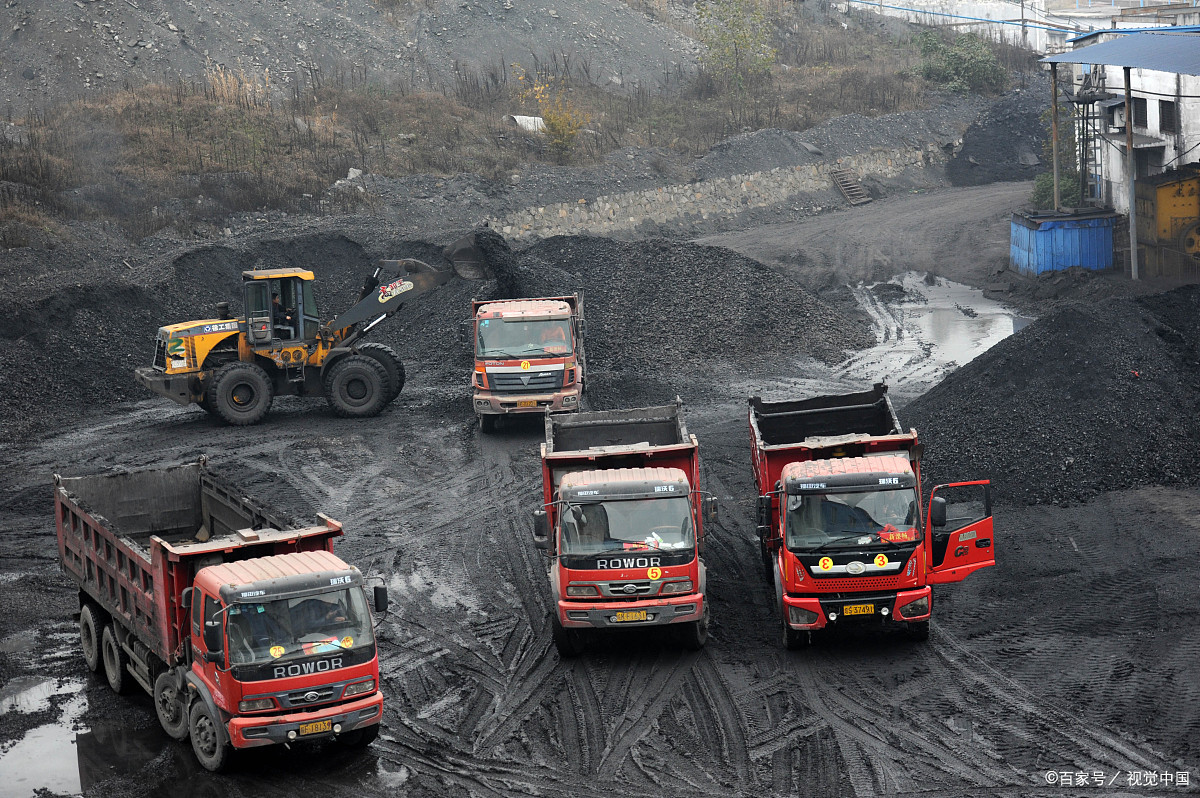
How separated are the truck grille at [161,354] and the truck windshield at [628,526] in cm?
1486

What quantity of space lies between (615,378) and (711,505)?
556 inches

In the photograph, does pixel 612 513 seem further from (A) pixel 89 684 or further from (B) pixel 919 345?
(B) pixel 919 345

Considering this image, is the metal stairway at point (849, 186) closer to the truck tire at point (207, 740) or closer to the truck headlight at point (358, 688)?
the truck headlight at point (358, 688)

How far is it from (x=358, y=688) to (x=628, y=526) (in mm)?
3928

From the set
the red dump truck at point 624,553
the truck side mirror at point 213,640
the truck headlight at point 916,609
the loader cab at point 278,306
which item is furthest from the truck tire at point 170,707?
Answer: the loader cab at point 278,306

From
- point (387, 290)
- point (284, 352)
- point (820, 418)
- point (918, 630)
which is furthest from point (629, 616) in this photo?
point (284, 352)

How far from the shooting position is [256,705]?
430 inches

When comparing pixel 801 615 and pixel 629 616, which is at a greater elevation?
pixel 629 616

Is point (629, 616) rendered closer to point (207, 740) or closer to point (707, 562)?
point (707, 562)

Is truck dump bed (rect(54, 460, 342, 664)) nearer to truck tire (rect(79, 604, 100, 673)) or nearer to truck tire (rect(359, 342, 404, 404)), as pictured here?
truck tire (rect(79, 604, 100, 673))

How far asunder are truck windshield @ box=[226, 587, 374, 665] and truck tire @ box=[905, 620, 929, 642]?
6459 mm

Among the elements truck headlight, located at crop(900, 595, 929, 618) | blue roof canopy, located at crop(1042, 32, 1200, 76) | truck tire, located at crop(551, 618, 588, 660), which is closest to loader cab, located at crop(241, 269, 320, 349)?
truck tire, located at crop(551, 618, 588, 660)

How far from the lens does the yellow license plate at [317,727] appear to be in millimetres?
10984

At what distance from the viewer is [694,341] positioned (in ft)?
102
